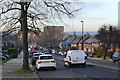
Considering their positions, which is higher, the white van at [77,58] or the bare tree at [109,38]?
the bare tree at [109,38]

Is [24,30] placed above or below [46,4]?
below

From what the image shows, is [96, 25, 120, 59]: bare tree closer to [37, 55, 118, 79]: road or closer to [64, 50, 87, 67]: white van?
[64, 50, 87, 67]: white van

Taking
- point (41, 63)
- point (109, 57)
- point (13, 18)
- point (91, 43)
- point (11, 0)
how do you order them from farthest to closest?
point (91, 43) → point (109, 57) → point (41, 63) → point (13, 18) → point (11, 0)

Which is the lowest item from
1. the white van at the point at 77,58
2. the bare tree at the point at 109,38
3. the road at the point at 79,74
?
the road at the point at 79,74

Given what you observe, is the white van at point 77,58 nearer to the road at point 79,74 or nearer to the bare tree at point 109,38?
the road at point 79,74

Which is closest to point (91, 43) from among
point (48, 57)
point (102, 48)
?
point (102, 48)

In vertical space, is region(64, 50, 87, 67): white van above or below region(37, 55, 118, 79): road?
above

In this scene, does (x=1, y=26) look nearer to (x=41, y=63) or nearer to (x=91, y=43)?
(x=41, y=63)

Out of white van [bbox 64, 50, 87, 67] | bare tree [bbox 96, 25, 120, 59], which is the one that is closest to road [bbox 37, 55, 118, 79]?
white van [bbox 64, 50, 87, 67]

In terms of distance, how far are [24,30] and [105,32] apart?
47.8m

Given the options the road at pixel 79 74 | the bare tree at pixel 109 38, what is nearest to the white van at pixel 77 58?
the road at pixel 79 74

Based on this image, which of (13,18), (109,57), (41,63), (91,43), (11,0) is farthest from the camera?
(91,43)

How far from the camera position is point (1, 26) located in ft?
91.6

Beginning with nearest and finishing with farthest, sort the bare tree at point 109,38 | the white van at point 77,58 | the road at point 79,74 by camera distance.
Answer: the road at point 79,74
the white van at point 77,58
the bare tree at point 109,38
